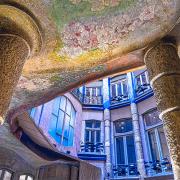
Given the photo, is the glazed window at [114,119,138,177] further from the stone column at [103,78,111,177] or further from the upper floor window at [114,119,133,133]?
the stone column at [103,78,111,177]

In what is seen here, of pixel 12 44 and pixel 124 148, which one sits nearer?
pixel 12 44

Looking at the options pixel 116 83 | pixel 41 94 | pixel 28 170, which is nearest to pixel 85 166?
pixel 28 170

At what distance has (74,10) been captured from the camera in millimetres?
2699

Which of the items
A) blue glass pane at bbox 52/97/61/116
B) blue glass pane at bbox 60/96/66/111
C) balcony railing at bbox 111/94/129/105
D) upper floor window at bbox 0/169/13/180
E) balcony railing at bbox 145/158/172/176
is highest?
balcony railing at bbox 111/94/129/105

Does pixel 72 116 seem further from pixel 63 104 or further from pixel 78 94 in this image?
pixel 78 94

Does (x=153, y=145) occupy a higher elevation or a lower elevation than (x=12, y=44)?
higher

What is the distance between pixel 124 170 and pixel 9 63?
1008 centimetres

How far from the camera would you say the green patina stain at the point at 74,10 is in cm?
262

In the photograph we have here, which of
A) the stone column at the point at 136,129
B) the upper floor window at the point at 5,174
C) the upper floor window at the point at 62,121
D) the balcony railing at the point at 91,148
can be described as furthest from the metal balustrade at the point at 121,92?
the upper floor window at the point at 5,174

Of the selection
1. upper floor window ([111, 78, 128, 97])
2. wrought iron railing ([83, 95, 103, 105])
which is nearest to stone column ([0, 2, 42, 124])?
wrought iron railing ([83, 95, 103, 105])

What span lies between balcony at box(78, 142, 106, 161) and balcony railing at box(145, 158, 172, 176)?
2269 mm

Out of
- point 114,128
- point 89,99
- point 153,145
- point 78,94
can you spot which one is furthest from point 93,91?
point 153,145

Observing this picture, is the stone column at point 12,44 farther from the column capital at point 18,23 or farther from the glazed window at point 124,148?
the glazed window at point 124,148

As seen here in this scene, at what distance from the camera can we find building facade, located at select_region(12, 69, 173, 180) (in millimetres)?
10195
